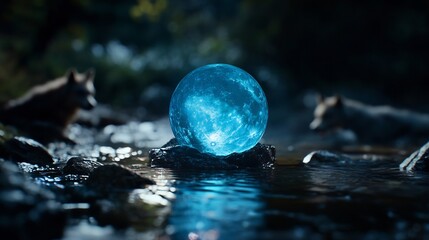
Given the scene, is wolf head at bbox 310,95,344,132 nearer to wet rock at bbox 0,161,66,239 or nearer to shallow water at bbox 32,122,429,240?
shallow water at bbox 32,122,429,240

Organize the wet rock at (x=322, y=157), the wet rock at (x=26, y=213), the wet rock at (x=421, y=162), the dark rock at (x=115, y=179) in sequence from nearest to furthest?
the wet rock at (x=26, y=213) → the dark rock at (x=115, y=179) → the wet rock at (x=421, y=162) → the wet rock at (x=322, y=157)

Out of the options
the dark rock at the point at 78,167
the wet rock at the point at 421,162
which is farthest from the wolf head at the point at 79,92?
the wet rock at the point at 421,162

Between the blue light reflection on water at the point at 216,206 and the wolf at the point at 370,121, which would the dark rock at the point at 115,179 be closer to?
the blue light reflection on water at the point at 216,206

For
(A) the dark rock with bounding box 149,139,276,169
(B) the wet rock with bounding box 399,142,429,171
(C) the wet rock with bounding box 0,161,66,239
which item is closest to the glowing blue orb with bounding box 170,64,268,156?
(A) the dark rock with bounding box 149,139,276,169

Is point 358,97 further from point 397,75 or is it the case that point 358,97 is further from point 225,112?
point 225,112

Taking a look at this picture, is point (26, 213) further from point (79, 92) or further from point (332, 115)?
point (332, 115)
